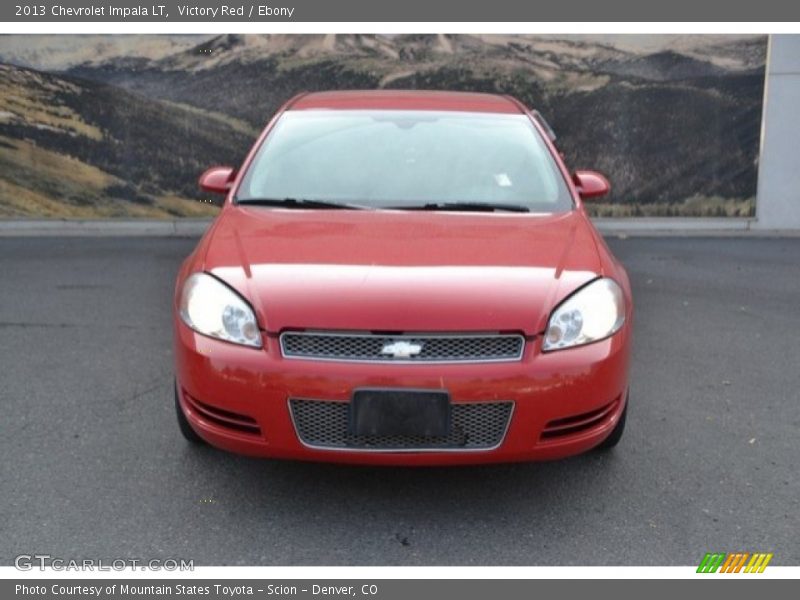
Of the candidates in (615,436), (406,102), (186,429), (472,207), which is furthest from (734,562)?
(406,102)

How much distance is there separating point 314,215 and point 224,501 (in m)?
1.28

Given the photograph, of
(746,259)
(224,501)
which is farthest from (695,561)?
(746,259)

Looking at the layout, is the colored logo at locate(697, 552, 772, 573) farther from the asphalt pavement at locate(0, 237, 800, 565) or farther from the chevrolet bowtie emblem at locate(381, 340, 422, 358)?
the chevrolet bowtie emblem at locate(381, 340, 422, 358)

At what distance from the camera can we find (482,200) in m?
3.79

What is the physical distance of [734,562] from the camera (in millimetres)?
2818

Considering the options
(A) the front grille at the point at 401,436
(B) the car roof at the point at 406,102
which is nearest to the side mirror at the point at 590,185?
(B) the car roof at the point at 406,102

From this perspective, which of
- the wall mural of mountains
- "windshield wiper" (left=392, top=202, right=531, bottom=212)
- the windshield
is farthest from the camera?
the wall mural of mountains

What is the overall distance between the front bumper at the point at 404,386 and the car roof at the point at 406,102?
192cm

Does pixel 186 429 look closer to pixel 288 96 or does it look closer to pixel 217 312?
pixel 217 312

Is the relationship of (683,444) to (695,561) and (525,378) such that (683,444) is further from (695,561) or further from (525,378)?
(525,378)

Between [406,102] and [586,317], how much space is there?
2.06m

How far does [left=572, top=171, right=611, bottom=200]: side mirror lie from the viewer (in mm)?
4242

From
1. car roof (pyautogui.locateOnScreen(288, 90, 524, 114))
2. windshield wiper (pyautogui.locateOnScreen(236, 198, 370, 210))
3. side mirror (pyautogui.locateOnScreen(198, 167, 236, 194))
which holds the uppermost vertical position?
car roof (pyautogui.locateOnScreen(288, 90, 524, 114))

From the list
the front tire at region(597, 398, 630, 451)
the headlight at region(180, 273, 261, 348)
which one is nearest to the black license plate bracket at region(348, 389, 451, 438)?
the headlight at region(180, 273, 261, 348)
